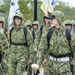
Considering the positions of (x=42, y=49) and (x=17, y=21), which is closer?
(x=42, y=49)

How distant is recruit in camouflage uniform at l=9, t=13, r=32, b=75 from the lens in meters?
10.6

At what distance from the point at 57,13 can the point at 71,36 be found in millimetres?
538

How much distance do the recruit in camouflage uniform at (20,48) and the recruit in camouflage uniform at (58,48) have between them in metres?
2.57

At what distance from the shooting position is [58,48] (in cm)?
798

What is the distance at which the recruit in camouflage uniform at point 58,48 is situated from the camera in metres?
7.98

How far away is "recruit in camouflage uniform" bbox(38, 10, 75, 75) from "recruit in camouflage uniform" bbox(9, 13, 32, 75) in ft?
8.44

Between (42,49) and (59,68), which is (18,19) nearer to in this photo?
(42,49)

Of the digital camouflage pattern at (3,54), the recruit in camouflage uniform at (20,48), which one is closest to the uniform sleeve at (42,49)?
the digital camouflage pattern at (3,54)

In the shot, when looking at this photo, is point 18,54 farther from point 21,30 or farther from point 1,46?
point 1,46

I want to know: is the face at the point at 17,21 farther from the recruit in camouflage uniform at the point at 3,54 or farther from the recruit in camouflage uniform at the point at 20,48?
the recruit in camouflage uniform at the point at 3,54

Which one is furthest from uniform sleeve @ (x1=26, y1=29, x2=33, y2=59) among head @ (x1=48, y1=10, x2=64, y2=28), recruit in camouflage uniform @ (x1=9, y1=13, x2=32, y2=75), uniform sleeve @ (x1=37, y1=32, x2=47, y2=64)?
head @ (x1=48, y1=10, x2=64, y2=28)

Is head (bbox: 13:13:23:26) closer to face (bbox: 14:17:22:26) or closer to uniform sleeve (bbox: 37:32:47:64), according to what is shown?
face (bbox: 14:17:22:26)

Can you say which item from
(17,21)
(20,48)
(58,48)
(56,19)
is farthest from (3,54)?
(17,21)

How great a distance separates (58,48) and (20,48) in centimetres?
284
